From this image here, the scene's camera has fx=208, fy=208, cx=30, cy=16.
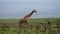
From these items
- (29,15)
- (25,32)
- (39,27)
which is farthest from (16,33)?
(29,15)

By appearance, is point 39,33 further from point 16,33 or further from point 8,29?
point 8,29

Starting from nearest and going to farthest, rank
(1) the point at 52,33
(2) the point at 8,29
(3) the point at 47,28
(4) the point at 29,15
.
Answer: (1) the point at 52,33, (3) the point at 47,28, (2) the point at 8,29, (4) the point at 29,15

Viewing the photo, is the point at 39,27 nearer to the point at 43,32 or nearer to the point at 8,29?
the point at 43,32

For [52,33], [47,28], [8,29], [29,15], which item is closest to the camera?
[52,33]

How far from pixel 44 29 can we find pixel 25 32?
2.73ft

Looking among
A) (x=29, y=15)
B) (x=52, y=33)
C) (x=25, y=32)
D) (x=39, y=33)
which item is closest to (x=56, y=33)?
(x=52, y=33)

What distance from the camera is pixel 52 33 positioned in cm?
791

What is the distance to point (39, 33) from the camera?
837 cm

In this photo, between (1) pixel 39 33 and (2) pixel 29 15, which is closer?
(1) pixel 39 33

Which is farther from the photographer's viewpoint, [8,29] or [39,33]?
[8,29]

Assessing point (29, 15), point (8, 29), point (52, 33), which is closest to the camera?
point (52, 33)

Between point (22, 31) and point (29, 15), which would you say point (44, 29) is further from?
point (29, 15)

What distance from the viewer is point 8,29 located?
32.2 feet

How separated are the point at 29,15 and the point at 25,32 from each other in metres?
3.97
